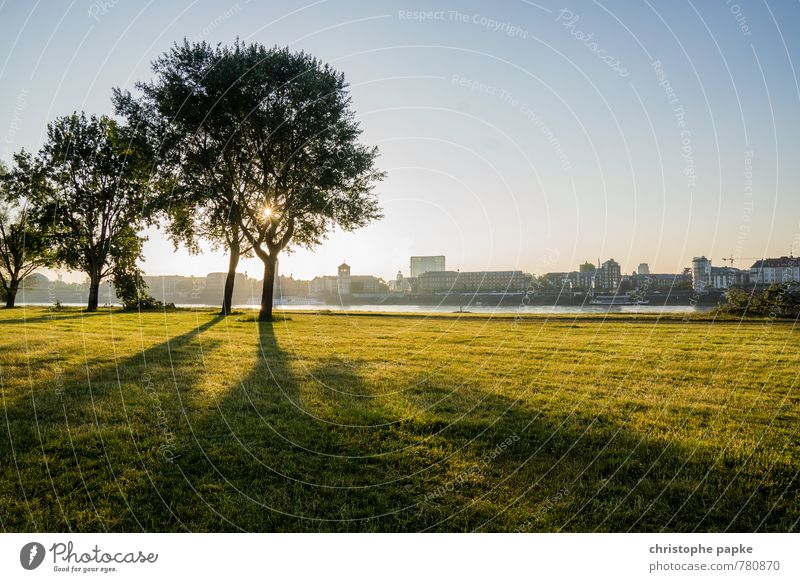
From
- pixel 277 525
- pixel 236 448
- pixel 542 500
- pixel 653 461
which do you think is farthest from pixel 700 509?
pixel 236 448

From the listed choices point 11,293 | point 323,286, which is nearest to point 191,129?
point 11,293

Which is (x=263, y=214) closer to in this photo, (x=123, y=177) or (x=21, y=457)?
(x=123, y=177)

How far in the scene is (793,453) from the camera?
6020mm

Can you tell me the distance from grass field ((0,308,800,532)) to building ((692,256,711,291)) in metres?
94.3

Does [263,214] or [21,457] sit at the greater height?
[263,214]

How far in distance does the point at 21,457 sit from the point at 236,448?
265 centimetres

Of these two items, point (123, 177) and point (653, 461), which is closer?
point (653, 461)

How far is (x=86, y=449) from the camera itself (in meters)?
5.94

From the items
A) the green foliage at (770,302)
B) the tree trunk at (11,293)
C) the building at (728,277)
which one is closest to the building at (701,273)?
the building at (728,277)
